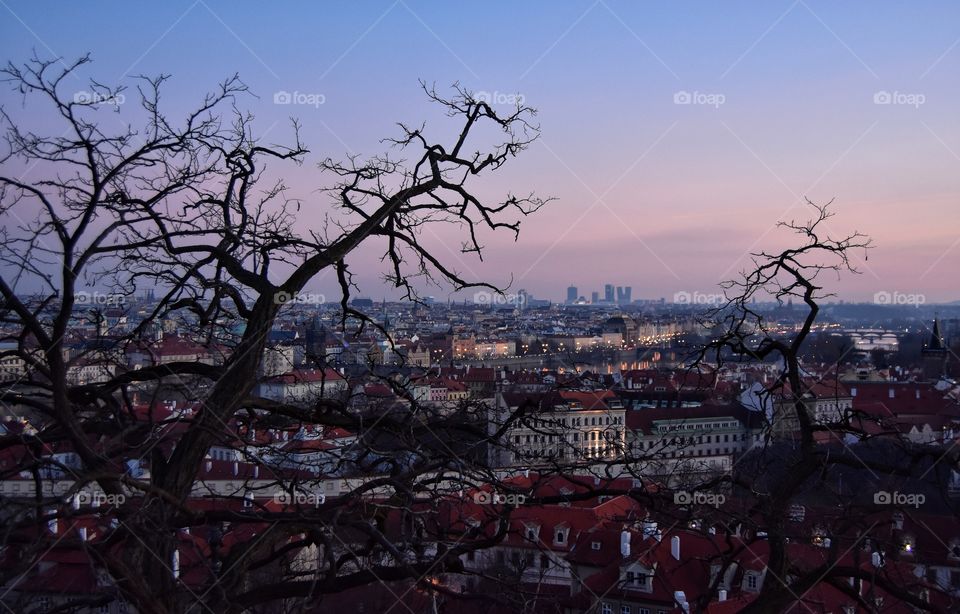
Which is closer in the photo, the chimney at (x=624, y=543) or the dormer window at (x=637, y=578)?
the dormer window at (x=637, y=578)

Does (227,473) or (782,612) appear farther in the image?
(227,473)

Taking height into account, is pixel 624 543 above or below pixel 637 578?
below

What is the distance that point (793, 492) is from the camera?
3.05 meters

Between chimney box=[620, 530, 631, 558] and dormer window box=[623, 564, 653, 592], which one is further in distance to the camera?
chimney box=[620, 530, 631, 558]

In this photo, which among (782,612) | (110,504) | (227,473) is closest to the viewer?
(110,504)

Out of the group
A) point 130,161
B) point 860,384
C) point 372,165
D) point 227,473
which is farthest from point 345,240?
point 860,384

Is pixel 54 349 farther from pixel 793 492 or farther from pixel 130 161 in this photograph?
pixel 793 492

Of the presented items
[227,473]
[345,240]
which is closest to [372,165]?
[345,240]

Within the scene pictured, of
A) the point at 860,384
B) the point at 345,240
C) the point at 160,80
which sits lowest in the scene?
the point at 860,384

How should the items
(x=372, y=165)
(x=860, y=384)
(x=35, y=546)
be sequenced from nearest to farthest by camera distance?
(x=35, y=546) → (x=372, y=165) → (x=860, y=384)

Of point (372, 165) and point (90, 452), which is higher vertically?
point (372, 165)

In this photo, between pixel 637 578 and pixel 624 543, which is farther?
pixel 624 543

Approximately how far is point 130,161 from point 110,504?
1143 millimetres

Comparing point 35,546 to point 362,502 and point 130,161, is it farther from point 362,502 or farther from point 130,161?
point 130,161
